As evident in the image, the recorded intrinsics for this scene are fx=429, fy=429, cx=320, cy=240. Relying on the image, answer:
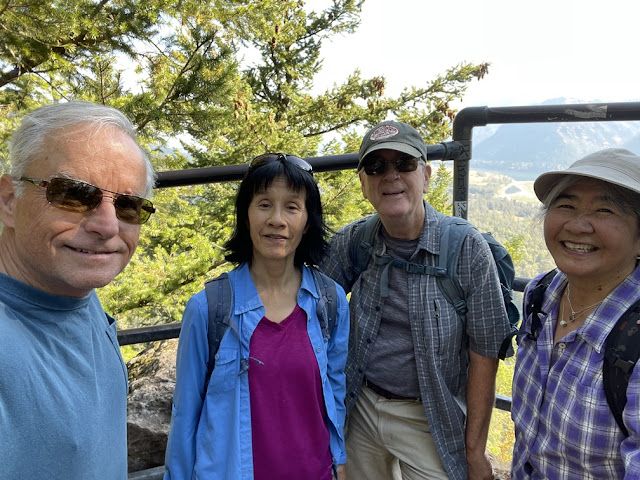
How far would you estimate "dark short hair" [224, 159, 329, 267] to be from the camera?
5.89 feet

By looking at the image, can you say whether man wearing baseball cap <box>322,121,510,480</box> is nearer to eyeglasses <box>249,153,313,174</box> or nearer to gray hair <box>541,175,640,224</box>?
eyeglasses <box>249,153,313,174</box>

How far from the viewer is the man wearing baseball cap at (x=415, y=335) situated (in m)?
1.84

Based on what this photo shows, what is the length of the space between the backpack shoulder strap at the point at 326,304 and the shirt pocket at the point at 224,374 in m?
0.40

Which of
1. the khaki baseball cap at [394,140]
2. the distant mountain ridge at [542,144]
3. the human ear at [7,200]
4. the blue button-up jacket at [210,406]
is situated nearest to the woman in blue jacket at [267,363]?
the blue button-up jacket at [210,406]

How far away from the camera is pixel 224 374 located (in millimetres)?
1585

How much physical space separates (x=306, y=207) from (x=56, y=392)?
1.13 m

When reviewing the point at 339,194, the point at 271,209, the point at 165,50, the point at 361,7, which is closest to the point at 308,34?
the point at 361,7

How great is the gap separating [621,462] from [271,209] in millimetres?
1437

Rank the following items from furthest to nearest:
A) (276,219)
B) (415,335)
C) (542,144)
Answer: (542,144) → (415,335) → (276,219)

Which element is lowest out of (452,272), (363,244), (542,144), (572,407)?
(572,407)

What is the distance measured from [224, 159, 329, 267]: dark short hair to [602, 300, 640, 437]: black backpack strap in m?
1.15

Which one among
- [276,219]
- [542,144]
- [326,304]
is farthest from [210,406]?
[542,144]

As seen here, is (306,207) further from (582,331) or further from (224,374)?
(582,331)

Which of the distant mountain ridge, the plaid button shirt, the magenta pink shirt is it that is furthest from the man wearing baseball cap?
the distant mountain ridge
